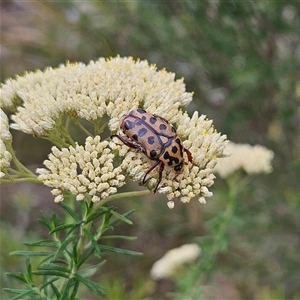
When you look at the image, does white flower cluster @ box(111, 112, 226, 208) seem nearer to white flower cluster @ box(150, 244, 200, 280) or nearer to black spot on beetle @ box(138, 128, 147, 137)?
black spot on beetle @ box(138, 128, 147, 137)

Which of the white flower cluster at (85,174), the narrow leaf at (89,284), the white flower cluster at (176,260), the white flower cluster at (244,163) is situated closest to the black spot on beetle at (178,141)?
the white flower cluster at (85,174)

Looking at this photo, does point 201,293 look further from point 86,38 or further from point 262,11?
point 86,38

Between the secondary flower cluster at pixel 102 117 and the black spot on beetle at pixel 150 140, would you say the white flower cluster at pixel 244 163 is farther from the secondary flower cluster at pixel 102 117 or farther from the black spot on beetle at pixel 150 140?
the black spot on beetle at pixel 150 140

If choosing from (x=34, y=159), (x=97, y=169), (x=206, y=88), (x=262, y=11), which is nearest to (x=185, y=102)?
(x=97, y=169)

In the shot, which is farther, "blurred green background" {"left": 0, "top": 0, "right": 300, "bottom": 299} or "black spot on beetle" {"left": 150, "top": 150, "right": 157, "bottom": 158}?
"blurred green background" {"left": 0, "top": 0, "right": 300, "bottom": 299}

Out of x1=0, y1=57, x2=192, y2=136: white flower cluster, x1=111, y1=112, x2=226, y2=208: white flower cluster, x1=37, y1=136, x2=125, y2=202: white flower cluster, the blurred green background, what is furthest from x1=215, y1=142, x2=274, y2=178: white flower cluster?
x1=37, y1=136, x2=125, y2=202: white flower cluster

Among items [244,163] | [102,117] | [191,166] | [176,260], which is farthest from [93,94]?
[176,260]

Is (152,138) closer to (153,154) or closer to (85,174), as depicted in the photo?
(153,154)

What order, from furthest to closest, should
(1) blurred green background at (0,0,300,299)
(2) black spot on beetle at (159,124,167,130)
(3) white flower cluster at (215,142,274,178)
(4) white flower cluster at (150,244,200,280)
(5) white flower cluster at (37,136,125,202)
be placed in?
1. (1) blurred green background at (0,0,300,299)
2. (4) white flower cluster at (150,244,200,280)
3. (3) white flower cluster at (215,142,274,178)
4. (2) black spot on beetle at (159,124,167,130)
5. (5) white flower cluster at (37,136,125,202)
